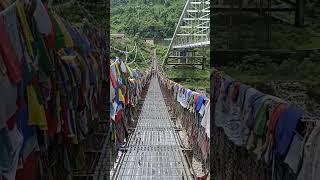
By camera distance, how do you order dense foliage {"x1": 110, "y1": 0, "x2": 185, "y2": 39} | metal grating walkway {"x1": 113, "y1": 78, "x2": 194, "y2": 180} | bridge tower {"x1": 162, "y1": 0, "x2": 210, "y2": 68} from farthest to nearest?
dense foliage {"x1": 110, "y1": 0, "x2": 185, "y2": 39} < bridge tower {"x1": 162, "y1": 0, "x2": 210, "y2": 68} < metal grating walkway {"x1": 113, "y1": 78, "x2": 194, "y2": 180}

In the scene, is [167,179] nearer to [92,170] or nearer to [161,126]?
[92,170]

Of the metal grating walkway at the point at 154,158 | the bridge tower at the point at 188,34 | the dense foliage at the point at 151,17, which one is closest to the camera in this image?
the metal grating walkway at the point at 154,158

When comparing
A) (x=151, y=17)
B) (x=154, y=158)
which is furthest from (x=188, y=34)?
(x=154, y=158)

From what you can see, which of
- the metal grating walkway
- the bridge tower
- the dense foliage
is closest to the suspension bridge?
the metal grating walkway

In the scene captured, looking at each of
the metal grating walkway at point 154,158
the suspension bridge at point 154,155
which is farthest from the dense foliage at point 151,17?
the metal grating walkway at point 154,158

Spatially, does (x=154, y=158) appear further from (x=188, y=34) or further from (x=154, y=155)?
(x=188, y=34)

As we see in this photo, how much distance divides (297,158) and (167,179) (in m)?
3.42

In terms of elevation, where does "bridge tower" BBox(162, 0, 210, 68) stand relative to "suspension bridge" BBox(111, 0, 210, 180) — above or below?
above

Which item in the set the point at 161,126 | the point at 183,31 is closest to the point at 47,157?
the point at 161,126

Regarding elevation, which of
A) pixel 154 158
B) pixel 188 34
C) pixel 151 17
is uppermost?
pixel 151 17

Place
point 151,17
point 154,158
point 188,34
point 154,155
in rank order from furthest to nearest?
point 151,17, point 188,34, point 154,155, point 154,158

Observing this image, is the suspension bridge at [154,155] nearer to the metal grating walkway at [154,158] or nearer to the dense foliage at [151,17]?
the metal grating walkway at [154,158]

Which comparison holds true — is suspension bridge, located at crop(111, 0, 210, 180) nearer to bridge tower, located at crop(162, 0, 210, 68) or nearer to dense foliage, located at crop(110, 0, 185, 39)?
bridge tower, located at crop(162, 0, 210, 68)

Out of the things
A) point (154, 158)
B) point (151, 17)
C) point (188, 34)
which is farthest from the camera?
point (151, 17)
